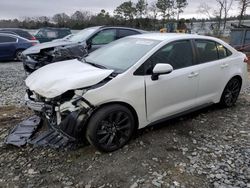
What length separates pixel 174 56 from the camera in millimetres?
4277

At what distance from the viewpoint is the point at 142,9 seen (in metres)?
40.3

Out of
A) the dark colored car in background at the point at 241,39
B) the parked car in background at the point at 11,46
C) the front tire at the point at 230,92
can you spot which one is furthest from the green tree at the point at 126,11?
the front tire at the point at 230,92

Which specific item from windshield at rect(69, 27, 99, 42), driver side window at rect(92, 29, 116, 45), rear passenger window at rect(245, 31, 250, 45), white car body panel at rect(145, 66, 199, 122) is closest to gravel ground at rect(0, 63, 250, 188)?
white car body panel at rect(145, 66, 199, 122)

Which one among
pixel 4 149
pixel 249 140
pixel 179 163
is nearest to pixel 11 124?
pixel 4 149

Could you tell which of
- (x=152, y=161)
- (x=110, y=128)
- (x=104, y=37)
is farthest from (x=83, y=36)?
(x=152, y=161)

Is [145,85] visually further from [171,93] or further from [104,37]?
[104,37]

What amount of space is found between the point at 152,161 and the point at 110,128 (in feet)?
2.22

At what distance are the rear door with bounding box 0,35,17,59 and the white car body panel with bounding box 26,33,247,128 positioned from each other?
952cm

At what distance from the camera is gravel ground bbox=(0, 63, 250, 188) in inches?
121

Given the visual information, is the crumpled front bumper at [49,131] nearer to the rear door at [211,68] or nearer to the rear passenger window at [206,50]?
the rear door at [211,68]

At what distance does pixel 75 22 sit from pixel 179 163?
3237 cm

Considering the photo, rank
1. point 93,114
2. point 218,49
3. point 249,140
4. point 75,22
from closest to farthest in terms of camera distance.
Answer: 1. point 93,114
2. point 249,140
3. point 218,49
4. point 75,22

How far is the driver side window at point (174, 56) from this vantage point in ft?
12.9

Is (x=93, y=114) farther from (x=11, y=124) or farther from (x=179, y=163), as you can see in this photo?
(x=11, y=124)
